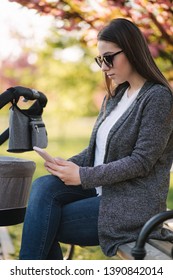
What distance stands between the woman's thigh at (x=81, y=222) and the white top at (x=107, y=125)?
0.17 m

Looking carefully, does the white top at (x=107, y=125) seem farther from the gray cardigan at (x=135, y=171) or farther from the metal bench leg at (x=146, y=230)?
the metal bench leg at (x=146, y=230)

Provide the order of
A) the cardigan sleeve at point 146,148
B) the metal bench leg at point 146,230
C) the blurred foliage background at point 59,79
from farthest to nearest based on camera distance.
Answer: the blurred foliage background at point 59,79 < the cardigan sleeve at point 146,148 < the metal bench leg at point 146,230

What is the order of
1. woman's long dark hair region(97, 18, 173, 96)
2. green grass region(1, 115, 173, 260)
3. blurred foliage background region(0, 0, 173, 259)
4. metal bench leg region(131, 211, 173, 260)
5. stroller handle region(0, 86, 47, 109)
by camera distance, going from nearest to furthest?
1. metal bench leg region(131, 211, 173, 260)
2. woman's long dark hair region(97, 18, 173, 96)
3. stroller handle region(0, 86, 47, 109)
4. green grass region(1, 115, 173, 260)
5. blurred foliage background region(0, 0, 173, 259)

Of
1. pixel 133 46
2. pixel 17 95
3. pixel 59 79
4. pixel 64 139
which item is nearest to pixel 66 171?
pixel 17 95

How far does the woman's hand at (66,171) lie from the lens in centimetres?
262

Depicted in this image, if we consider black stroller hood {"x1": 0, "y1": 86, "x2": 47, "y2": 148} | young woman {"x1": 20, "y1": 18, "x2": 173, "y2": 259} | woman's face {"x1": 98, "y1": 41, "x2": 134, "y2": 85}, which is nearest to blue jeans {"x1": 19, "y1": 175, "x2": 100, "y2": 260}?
young woman {"x1": 20, "y1": 18, "x2": 173, "y2": 259}

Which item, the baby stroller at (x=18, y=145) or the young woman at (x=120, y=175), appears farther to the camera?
the baby stroller at (x=18, y=145)

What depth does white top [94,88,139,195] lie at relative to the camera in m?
2.82

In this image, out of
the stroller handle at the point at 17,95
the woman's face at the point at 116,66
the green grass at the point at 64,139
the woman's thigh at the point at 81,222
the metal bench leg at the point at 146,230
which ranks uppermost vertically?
the woman's face at the point at 116,66

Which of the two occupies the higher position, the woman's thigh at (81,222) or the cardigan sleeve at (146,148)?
the cardigan sleeve at (146,148)

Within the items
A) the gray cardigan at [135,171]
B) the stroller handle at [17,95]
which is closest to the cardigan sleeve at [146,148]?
the gray cardigan at [135,171]

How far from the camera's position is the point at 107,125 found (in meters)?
2.86

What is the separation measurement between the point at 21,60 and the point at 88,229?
68.0ft

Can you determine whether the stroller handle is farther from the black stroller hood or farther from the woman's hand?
the woman's hand
